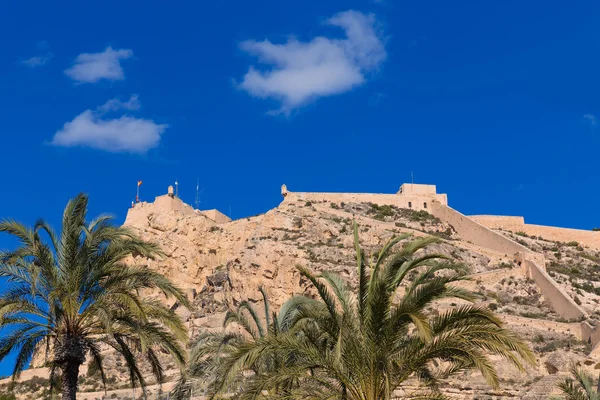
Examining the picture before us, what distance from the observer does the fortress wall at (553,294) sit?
38.8 m

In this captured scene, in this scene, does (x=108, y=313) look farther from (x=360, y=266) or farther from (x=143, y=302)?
(x=360, y=266)

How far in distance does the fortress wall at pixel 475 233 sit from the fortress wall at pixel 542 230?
2796 mm

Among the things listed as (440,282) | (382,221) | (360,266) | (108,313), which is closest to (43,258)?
(108,313)

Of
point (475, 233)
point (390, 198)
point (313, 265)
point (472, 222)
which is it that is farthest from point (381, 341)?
point (390, 198)

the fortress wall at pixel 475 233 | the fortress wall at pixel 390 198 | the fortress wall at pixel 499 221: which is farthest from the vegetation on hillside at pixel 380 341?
the fortress wall at pixel 499 221

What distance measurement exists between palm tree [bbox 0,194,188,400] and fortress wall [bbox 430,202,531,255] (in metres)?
36.4

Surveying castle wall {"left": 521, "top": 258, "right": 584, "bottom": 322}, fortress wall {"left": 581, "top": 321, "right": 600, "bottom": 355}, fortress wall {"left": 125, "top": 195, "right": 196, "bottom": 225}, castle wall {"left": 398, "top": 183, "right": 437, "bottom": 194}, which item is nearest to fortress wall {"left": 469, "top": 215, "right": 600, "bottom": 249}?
castle wall {"left": 398, "top": 183, "right": 437, "bottom": 194}

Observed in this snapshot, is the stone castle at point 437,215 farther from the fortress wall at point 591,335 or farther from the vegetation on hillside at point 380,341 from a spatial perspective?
the vegetation on hillside at point 380,341

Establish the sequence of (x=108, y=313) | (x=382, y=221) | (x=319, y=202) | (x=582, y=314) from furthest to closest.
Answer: (x=319, y=202)
(x=382, y=221)
(x=582, y=314)
(x=108, y=313)

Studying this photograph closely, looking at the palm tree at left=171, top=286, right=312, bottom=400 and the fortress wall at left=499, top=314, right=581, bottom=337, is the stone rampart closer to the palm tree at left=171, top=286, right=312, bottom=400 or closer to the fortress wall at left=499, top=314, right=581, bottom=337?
the fortress wall at left=499, top=314, right=581, bottom=337

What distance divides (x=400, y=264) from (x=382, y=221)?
4142cm

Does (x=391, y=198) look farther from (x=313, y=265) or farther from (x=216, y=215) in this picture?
(x=313, y=265)

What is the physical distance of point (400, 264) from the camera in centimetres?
1278

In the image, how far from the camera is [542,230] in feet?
194
